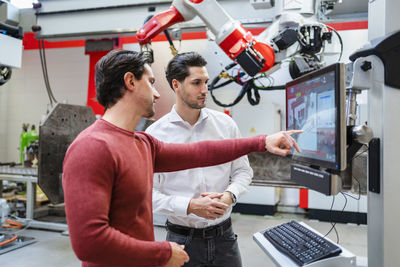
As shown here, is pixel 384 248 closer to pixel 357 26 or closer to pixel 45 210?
pixel 357 26

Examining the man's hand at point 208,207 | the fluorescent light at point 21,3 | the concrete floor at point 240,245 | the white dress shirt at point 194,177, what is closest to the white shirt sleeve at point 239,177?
the white dress shirt at point 194,177

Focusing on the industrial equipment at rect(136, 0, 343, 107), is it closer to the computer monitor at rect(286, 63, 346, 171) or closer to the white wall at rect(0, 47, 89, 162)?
the computer monitor at rect(286, 63, 346, 171)

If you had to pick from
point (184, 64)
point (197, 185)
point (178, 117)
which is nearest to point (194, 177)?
point (197, 185)

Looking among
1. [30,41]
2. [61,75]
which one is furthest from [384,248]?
[30,41]

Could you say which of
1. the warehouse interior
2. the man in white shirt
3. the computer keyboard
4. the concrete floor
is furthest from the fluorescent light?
the computer keyboard

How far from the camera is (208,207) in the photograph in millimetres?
1314

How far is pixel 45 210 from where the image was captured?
4422 mm

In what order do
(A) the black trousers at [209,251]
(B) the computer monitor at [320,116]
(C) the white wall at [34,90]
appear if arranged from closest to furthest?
(B) the computer monitor at [320,116] → (A) the black trousers at [209,251] → (C) the white wall at [34,90]

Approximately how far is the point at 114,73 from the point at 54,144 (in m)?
2.48

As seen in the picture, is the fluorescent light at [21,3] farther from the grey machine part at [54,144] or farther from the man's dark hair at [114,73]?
the man's dark hair at [114,73]

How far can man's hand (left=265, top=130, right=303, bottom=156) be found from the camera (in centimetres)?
125

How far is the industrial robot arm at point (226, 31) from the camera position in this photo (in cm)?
190

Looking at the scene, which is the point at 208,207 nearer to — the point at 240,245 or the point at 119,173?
the point at 119,173

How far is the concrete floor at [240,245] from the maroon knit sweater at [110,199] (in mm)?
2101
